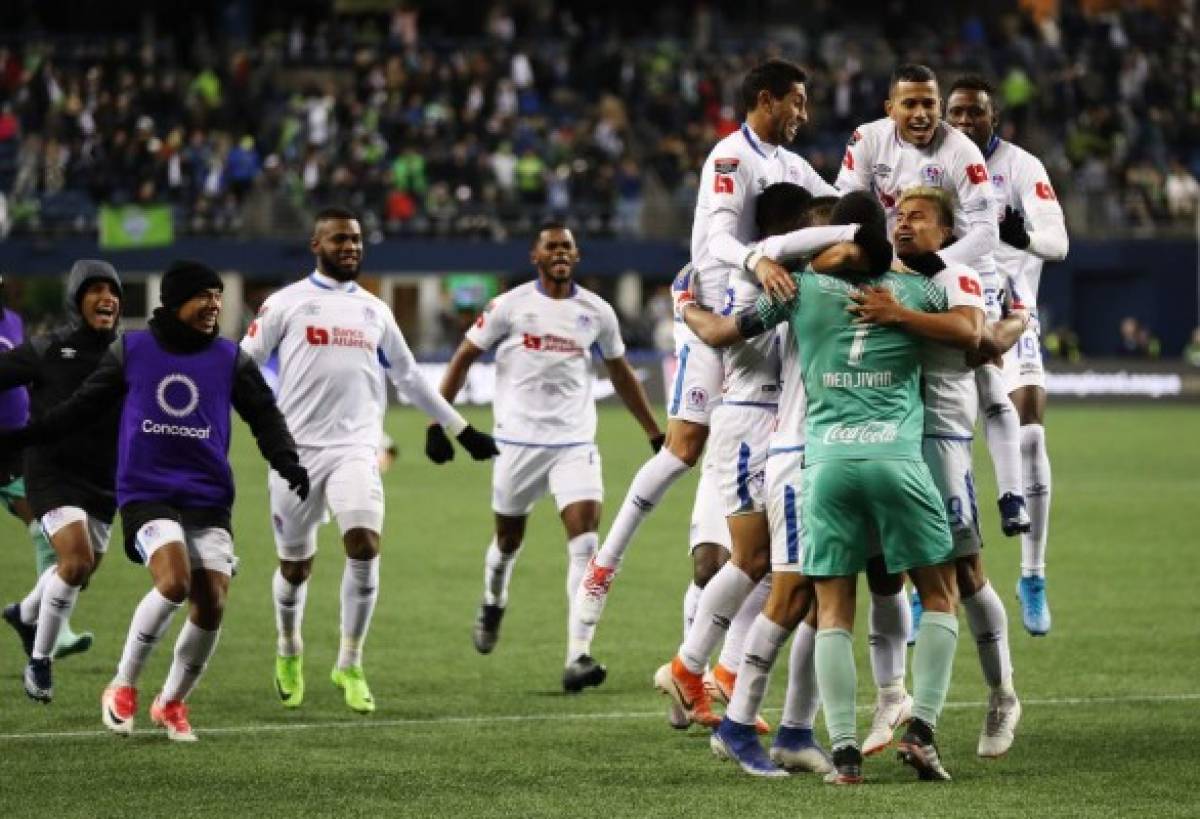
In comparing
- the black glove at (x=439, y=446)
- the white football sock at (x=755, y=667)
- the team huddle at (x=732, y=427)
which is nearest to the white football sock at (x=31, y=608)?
the team huddle at (x=732, y=427)

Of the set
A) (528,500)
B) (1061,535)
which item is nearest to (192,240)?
(1061,535)

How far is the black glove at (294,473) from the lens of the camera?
10.4 metres

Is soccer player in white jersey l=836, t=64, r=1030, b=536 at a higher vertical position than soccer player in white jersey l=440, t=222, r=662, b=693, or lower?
higher

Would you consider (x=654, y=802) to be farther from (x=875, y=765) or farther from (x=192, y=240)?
(x=192, y=240)

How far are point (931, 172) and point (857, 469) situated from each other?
2.44m

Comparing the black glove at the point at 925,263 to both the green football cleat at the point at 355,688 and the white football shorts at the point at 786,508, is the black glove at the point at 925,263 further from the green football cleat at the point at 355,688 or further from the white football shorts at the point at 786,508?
the green football cleat at the point at 355,688

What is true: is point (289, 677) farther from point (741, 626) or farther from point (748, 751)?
point (748, 751)

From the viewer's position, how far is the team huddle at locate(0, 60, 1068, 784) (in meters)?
9.00

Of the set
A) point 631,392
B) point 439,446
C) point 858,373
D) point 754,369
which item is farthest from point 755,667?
point 631,392

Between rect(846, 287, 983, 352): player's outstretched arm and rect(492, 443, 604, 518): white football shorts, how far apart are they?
4722 millimetres

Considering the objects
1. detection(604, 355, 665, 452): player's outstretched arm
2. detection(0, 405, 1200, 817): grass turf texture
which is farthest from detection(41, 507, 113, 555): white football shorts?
detection(604, 355, 665, 452): player's outstretched arm

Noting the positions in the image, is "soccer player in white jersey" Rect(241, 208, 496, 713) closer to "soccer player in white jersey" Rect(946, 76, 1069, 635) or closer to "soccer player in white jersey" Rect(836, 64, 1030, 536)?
"soccer player in white jersey" Rect(836, 64, 1030, 536)

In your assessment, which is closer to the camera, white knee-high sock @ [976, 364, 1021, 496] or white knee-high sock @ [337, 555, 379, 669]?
white knee-high sock @ [976, 364, 1021, 496]

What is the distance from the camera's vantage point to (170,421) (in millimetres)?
10469
